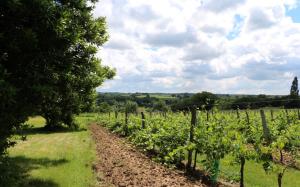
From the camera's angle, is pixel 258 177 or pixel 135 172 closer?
pixel 135 172

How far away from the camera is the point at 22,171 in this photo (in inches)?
406

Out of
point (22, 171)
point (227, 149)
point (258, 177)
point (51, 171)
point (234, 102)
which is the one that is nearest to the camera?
point (22, 171)

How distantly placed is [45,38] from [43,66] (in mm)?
790

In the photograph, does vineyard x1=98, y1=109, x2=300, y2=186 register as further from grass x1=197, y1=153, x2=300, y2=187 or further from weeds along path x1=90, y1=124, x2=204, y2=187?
weeds along path x1=90, y1=124, x2=204, y2=187

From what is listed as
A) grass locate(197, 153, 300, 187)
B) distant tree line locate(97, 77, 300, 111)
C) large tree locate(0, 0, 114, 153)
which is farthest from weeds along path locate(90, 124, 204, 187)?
large tree locate(0, 0, 114, 153)

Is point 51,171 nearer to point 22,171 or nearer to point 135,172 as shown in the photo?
point 135,172

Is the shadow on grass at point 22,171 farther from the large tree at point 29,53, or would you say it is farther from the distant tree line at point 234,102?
the distant tree line at point 234,102

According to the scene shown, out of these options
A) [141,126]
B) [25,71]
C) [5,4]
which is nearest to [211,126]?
[25,71]

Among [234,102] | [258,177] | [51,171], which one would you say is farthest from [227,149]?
[234,102]

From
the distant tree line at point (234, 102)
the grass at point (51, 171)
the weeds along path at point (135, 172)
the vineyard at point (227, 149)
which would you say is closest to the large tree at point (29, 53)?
the grass at point (51, 171)

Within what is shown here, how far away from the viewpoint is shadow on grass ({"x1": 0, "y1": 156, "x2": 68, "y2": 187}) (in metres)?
9.18

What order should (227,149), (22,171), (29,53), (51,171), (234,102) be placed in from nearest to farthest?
(29,53)
(22,171)
(227,149)
(51,171)
(234,102)

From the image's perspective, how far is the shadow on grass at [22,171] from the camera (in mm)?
9180

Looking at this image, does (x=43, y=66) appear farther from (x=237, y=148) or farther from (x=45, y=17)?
(x=237, y=148)
